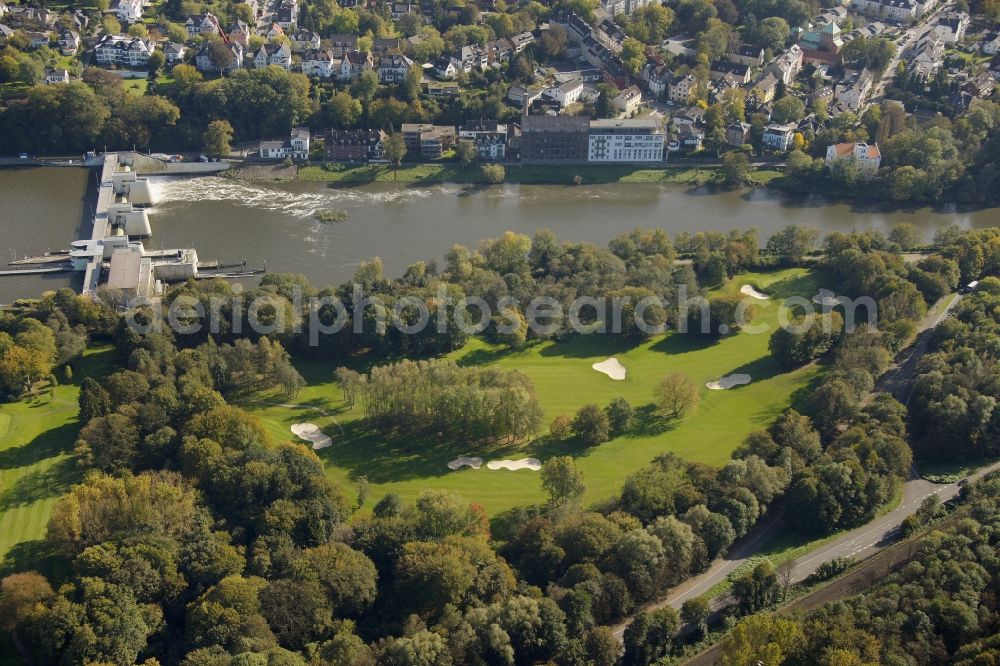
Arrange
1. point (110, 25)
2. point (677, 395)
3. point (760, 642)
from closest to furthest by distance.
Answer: point (760, 642) < point (677, 395) < point (110, 25)

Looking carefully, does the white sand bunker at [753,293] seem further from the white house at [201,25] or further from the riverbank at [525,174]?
the white house at [201,25]

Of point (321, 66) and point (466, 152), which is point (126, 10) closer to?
point (321, 66)

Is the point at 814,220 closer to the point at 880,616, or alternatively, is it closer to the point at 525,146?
the point at 525,146

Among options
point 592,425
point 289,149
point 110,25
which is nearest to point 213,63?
point 110,25

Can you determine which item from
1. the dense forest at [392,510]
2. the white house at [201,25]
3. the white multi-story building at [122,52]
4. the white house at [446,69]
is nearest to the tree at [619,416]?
the dense forest at [392,510]

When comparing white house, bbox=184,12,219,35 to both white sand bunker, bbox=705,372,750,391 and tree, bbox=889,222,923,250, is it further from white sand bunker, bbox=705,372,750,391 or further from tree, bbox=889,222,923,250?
white sand bunker, bbox=705,372,750,391
